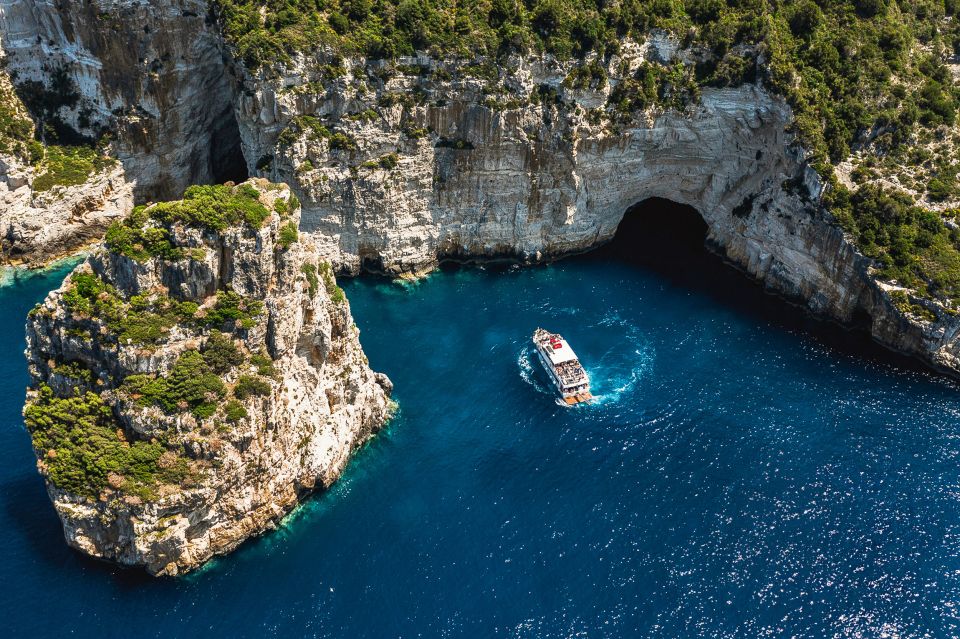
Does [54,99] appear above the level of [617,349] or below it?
above

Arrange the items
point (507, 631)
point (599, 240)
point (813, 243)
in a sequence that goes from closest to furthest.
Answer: point (507, 631)
point (813, 243)
point (599, 240)

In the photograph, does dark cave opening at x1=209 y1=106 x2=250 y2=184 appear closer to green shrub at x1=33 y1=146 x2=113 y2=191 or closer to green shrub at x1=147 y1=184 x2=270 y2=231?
green shrub at x1=33 y1=146 x2=113 y2=191

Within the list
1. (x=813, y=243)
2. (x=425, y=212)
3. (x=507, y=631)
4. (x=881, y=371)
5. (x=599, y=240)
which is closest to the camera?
(x=507, y=631)

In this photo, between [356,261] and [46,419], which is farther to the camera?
[356,261]

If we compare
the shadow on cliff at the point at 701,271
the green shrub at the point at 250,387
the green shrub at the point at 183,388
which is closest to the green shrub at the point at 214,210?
the green shrub at the point at 183,388

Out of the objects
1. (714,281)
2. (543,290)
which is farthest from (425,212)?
(714,281)

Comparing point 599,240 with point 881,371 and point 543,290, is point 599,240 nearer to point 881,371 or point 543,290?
point 543,290

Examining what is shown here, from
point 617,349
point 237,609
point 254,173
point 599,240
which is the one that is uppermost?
point 254,173

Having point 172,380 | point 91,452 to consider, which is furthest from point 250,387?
point 91,452
